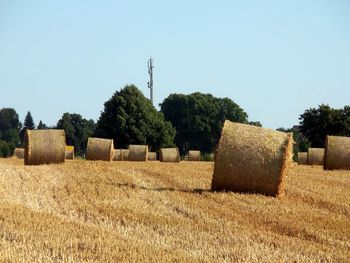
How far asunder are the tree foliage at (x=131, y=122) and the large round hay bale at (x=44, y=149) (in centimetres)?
3961

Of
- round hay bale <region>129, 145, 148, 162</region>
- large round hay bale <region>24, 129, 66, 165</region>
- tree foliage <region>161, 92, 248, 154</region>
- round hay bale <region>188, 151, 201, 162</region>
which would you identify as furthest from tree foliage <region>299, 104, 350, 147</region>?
tree foliage <region>161, 92, 248, 154</region>

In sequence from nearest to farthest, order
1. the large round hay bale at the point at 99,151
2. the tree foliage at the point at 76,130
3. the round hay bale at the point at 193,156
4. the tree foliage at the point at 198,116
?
the large round hay bale at the point at 99,151 → the round hay bale at the point at 193,156 → the tree foliage at the point at 198,116 → the tree foliage at the point at 76,130

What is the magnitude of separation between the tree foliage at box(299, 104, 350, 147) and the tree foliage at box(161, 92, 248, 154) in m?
51.8

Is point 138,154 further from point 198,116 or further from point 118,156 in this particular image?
point 198,116

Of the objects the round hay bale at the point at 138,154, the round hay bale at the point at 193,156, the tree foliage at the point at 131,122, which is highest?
the tree foliage at the point at 131,122

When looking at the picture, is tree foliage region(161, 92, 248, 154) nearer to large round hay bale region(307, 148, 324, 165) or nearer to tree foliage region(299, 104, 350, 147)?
tree foliage region(299, 104, 350, 147)

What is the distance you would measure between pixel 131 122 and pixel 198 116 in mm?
55413

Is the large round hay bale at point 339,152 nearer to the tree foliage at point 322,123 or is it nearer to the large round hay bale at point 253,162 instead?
the large round hay bale at point 253,162

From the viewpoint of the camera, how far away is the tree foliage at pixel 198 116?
11700cm

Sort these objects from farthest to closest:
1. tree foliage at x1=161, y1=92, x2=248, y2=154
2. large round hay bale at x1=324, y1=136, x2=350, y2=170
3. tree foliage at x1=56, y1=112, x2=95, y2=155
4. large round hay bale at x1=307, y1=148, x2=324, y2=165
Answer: tree foliage at x1=56, y1=112, x2=95, y2=155 → tree foliage at x1=161, y1=92, x2=248, y2=154 → large round hay bale at x1=307, y1=148, x2=324, y2=165 → large round hay bale at x1=324, y1=136, x2=350, y2=170

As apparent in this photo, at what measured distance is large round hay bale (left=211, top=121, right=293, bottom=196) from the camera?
46.1 ft

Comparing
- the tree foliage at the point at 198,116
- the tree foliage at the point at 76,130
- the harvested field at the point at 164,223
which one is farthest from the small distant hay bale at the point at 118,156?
the tree foliage at the point at 76,130

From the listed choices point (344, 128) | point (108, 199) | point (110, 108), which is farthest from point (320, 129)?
point (108, 199)

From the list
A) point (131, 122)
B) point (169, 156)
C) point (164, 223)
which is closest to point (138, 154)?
point (169, 156)
